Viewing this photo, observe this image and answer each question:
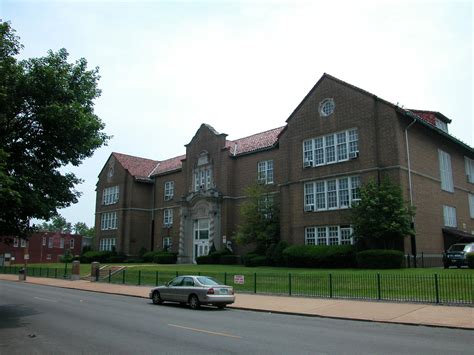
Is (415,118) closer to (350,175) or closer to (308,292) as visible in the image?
(350,175)

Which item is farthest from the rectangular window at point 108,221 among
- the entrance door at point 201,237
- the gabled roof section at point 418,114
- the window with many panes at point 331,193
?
the window with many panes at point 331,193

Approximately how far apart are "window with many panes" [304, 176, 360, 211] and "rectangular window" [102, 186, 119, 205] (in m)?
33.1

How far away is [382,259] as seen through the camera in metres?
27.7

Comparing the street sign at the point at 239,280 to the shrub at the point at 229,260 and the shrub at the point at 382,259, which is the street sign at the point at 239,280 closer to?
the shrub at the point at 382,259

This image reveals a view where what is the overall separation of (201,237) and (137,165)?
757 inches

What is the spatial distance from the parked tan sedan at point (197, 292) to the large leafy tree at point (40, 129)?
567 centimetres

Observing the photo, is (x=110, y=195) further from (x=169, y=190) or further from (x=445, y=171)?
(x=445, y=171)

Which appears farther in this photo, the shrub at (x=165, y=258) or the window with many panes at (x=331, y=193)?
the shrub at (x=165, y=258)

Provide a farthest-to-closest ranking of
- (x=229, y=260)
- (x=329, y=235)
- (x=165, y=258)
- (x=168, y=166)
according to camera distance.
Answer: (x=168, y=166) < (x=165, y=258) < (x=229, y=260) < (x=329, y=235)

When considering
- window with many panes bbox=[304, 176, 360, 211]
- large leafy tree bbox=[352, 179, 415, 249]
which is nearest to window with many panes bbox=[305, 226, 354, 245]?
window with many panes bbox=[304, 176, 360, 211]

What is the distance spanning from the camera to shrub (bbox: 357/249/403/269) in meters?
27.5

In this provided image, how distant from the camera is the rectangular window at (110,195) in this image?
60688 millimetres

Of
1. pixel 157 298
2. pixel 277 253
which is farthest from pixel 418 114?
pixel 157 298

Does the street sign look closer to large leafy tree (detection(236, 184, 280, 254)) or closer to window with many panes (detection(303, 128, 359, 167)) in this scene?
large leafy tree (detection(236, 184, 280, 254))
